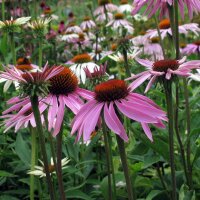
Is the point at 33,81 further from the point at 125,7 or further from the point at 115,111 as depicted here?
the point at 125,7

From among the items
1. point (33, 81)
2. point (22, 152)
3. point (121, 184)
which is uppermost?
point (33, 81)

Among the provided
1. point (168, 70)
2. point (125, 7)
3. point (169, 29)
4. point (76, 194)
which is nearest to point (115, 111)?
point (168, 70)

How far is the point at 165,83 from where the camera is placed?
867 millimetres

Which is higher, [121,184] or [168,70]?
[168,70]

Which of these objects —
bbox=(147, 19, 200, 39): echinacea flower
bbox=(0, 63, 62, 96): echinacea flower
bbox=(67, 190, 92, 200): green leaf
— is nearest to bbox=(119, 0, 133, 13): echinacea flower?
bbox=(147, 19, 200, 39): echinacea flower

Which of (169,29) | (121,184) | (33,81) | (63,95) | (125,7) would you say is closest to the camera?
(33,81)

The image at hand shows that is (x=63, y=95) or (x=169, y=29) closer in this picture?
(x=63, y=95)

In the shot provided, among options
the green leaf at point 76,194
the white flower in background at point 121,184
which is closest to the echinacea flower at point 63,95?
the green leaf at point 76,194

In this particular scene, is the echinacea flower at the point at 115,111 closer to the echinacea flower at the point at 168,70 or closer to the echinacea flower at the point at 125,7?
the echinacea flower at the point at 168,70

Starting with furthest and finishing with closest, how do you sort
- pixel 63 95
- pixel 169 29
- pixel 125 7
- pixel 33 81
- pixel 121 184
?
pixel 125 7 < pixel 169 29 < pixel 121 184 < pixel 63 95 < pixel 33 81

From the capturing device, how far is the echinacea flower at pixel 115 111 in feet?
2.52

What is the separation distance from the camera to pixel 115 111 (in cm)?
80

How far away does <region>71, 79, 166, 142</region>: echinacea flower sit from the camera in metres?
0.77

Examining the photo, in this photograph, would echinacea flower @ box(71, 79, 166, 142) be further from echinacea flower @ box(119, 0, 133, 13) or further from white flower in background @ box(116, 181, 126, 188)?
echinacea flower @ box(119, 0, 133, 13)
